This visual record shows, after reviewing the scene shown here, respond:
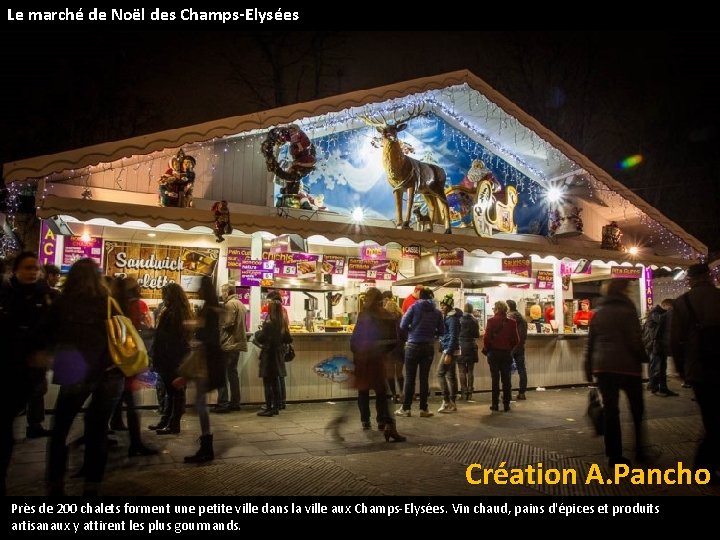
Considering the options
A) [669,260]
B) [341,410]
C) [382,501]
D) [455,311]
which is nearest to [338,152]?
[455,311]

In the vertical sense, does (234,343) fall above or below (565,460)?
above

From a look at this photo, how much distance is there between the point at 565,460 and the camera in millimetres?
6406

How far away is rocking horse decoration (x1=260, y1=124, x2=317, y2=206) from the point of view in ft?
33.0

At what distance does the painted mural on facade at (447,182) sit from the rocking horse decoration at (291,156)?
8.9 inches

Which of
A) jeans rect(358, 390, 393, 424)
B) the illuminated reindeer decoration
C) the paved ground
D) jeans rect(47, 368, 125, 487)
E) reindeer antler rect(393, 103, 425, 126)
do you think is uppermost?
reindeer antler rect(393, 103, 425, 126)

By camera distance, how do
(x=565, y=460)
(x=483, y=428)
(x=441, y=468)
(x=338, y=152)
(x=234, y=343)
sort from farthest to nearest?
1. (x=338, y=152)
2. (x=234, y=343)
3. (x=483, y=428)
4. (x=565, y=460)
5. (x=441, y=468)

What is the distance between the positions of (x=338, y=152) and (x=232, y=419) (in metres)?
5.96

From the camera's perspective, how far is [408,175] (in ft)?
37.0

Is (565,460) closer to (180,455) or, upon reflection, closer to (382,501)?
(382,501)

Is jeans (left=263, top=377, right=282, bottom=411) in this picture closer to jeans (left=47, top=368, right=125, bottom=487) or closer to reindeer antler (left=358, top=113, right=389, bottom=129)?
jeans (left=47, top=368, right=125, bottom=487)

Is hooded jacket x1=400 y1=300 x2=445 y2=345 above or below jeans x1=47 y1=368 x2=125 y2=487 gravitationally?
above

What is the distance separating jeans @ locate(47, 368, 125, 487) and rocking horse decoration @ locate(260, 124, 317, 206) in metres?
6.17

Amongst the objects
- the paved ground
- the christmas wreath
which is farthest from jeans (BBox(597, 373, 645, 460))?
the christmas wreath

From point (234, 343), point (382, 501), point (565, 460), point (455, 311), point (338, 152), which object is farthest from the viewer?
point (338, 152)
